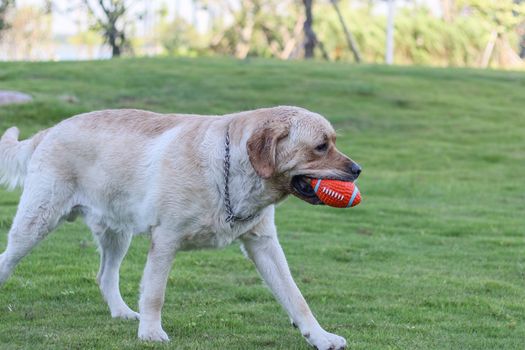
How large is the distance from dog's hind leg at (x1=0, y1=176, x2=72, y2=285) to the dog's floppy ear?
1.67 meters

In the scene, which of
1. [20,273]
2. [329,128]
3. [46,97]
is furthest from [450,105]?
[329,128]

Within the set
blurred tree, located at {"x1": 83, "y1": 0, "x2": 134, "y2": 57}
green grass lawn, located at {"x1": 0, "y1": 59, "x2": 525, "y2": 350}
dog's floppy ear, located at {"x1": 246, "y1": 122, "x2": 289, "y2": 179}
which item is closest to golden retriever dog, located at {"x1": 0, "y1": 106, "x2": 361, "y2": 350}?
dog's floppy ear, located at {"x1": 246, "y1": 122, "x2": 289, "y2": 179}

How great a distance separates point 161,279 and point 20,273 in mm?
2928

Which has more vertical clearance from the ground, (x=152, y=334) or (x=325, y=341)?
(x=325, y=341)

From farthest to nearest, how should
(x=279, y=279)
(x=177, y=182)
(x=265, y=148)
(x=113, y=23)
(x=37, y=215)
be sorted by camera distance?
(x=113, y=23) < (x=37, y=215) < (x=279, y=279) < (x=177, y=182) < (x=265, y=148)

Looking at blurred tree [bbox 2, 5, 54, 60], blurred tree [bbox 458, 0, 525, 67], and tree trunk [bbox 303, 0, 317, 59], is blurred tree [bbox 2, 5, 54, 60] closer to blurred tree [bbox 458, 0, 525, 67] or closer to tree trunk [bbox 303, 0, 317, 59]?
tree trunk [bbox 303, 0, 317, 59]

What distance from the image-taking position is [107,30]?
30094 millimetres

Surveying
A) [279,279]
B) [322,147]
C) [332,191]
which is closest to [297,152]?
[322,147]

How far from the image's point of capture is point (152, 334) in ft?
20.1

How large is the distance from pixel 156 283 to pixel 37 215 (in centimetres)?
117

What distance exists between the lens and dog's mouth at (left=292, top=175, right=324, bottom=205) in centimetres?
590

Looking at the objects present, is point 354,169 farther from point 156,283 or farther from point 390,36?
point 390,36

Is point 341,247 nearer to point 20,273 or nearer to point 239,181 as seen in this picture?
point 20,273

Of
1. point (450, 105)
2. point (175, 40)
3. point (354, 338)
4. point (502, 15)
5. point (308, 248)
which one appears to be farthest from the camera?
point (175, 40)
